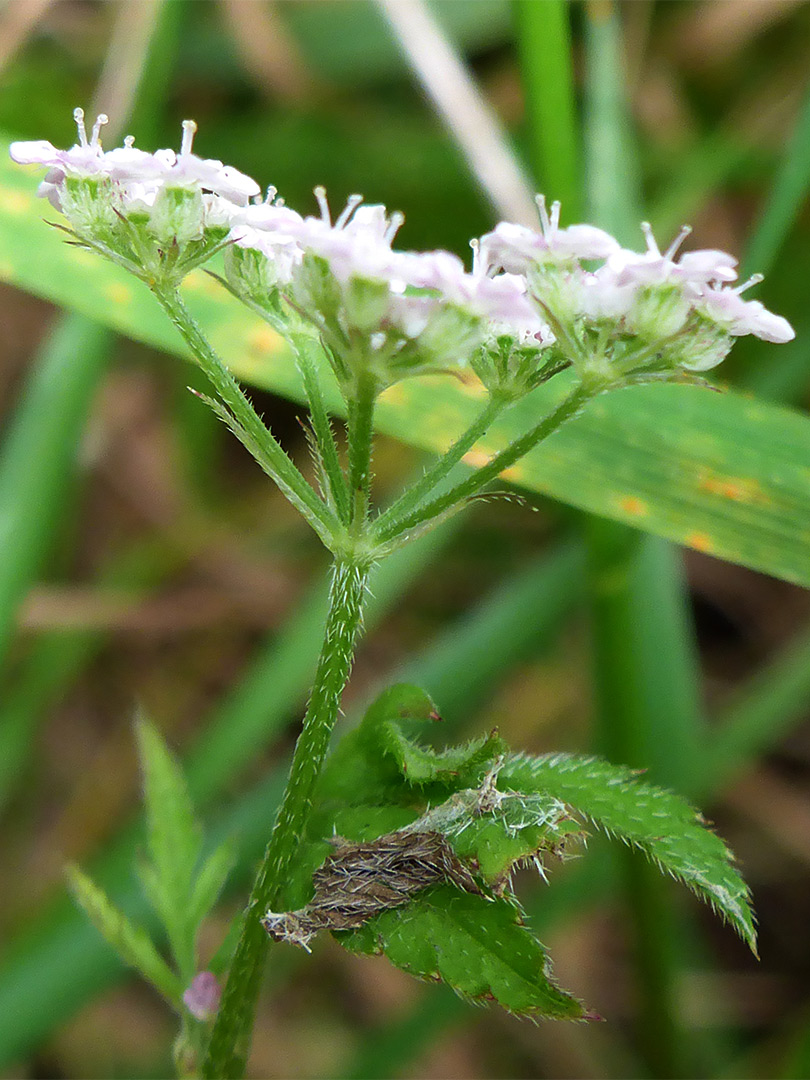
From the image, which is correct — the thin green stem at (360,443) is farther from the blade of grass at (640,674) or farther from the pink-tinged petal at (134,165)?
the blade of grass at (640,674)

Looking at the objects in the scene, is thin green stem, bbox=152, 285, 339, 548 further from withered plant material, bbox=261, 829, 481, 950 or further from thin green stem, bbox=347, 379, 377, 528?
withered plant material, bbox=261, 829, 481, 950

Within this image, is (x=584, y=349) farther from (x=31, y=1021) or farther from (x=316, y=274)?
(x=31, y=1021)

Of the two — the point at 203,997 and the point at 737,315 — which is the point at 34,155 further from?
the point at 203,997

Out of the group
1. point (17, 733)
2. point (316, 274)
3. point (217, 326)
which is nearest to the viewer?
point (316, 274)

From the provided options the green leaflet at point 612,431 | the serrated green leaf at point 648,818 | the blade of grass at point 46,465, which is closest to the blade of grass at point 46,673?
the blade of grass at point 46,465

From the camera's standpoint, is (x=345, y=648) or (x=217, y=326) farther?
(x=217, y=326)

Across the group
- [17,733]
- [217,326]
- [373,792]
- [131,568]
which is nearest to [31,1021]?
[17,733]

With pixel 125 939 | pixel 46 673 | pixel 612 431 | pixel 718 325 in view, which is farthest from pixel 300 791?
pixel 46 673
